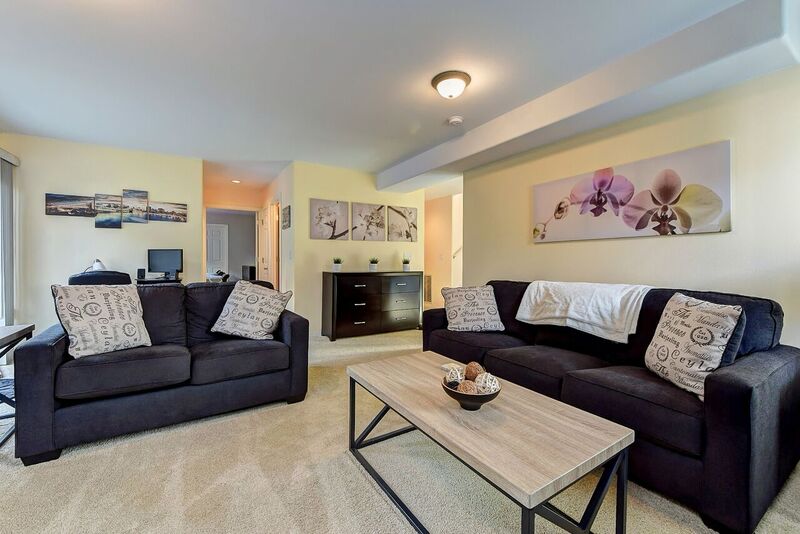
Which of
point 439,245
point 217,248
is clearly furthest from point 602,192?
point 217,248

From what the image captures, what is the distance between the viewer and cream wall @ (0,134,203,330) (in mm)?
3703

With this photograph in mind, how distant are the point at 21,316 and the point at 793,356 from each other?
613 centimetres

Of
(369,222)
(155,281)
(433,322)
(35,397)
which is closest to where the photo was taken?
(35,397)

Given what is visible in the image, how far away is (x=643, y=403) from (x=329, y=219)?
13.6 ft

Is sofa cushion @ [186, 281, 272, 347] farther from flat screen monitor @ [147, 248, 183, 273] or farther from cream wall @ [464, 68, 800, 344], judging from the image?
cream wall @ [464, 68, 800, 344]

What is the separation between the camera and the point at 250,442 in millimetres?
1976

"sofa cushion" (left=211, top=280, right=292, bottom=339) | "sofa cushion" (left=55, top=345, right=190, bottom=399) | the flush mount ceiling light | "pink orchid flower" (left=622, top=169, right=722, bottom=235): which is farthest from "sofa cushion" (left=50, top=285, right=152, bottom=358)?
"pink orchid flower" (left=622, top=169, right=722, bottom=235)

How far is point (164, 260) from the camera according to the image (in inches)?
165

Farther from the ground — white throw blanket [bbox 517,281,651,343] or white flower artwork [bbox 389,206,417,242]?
white flower artwork [bbox 389,206,417,242]

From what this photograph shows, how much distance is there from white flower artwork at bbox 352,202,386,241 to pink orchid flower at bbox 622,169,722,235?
3361mm

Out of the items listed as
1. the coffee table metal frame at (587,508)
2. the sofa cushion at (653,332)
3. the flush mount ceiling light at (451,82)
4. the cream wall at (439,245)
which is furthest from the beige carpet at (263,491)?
the cream wall at (439,245)

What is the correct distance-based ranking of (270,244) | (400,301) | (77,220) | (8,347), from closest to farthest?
(8,347) → (77,220) → (400,301) → (270,244)

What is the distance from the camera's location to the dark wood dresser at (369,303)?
4.52 meters

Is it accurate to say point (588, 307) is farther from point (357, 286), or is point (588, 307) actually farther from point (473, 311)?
point (357, 286)
